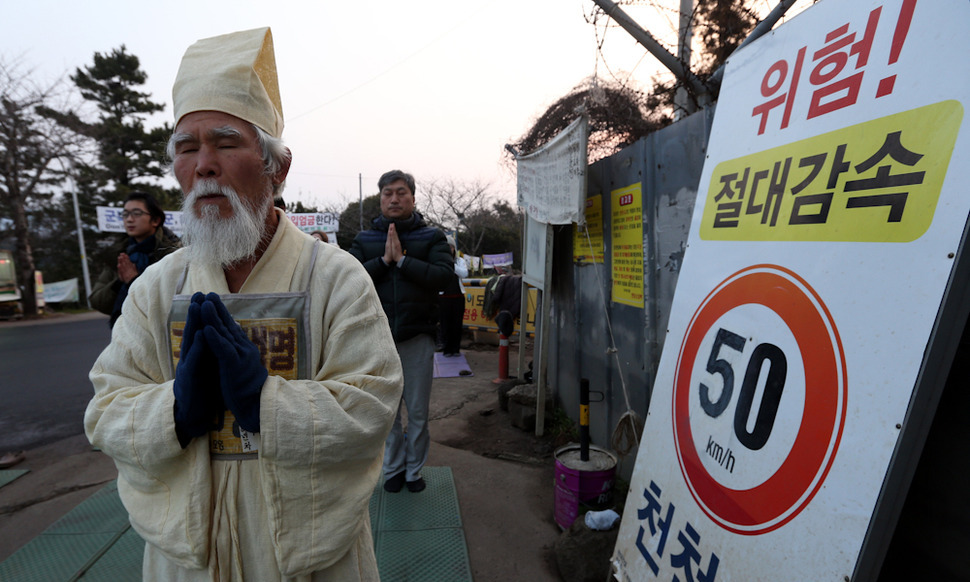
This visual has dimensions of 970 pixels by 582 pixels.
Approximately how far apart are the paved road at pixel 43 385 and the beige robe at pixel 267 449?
183 inches

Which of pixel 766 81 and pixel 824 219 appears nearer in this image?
pixel 824 219

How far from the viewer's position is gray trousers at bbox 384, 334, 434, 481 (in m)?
3.04

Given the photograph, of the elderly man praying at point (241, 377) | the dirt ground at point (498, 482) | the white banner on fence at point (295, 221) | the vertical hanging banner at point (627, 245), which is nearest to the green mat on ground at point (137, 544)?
the dirt ground at point (498, 482)

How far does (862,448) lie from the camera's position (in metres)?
0.99

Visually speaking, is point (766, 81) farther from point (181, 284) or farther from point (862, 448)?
point (181, 284)

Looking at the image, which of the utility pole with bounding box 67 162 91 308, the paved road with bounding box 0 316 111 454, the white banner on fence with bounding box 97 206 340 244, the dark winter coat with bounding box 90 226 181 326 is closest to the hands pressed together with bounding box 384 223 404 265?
the dark winter coat with bounding box 90 226 181 326

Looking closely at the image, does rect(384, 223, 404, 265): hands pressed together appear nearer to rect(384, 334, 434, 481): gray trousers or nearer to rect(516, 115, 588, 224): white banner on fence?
rect(384, 334, 434, 481): gray trousers

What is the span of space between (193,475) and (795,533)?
144 cm

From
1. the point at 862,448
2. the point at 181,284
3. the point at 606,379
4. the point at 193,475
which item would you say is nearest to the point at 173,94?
the point at 181,284

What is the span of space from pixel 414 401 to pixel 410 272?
0.85 m

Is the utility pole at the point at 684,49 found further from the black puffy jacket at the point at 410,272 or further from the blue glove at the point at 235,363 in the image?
the blue glove at the point at 235,363

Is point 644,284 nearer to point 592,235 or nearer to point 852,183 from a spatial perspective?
point 592,235

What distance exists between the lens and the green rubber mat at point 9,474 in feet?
11.5

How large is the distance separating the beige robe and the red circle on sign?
38.4 inches
